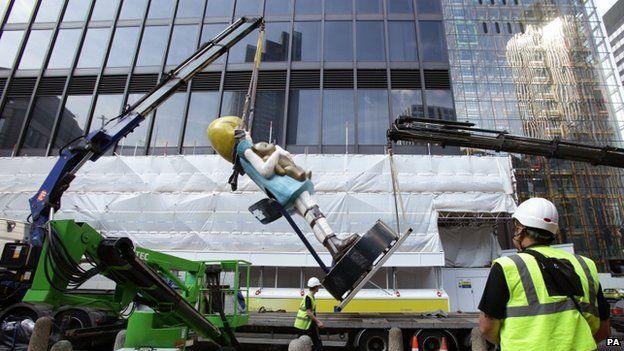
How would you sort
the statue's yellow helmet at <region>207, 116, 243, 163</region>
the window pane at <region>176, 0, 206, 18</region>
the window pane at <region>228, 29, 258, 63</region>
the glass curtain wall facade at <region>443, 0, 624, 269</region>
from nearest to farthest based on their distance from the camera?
the statue's yellow helmet at <region>207, 116, 243, 163</region>
the window pane at <region>228, 29, 258, 63</region>
the window pane at <region>176, 0, 206, 18</region>
the glass curtain wall facade at <region>443, 0, 624, 269</region>

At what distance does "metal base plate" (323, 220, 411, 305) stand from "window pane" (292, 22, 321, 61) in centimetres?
1406

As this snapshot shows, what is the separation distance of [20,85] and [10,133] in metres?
2.58

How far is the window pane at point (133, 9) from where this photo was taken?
18.9m

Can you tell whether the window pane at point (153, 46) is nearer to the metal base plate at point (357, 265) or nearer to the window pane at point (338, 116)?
the window pane at point (338, 116)

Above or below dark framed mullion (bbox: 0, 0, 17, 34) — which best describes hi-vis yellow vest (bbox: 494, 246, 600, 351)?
below

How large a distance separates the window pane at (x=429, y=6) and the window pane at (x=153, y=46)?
12.8 meters

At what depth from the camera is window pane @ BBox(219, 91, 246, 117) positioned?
1667 cm

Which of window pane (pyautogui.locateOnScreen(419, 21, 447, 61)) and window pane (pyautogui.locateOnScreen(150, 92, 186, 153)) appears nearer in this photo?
window pane (pyautogui.locateOnScreen(150, 92, 186, 153))

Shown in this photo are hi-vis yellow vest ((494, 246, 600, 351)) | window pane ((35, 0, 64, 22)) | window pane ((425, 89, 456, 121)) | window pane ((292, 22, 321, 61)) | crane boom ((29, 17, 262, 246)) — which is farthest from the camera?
Result: window pane ((35, 0, 64, 22))

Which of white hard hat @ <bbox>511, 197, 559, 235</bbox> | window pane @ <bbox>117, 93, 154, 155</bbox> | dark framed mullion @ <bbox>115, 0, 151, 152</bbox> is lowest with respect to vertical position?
white hard hat @ <bbox>511, 197, 559, 235</bbox>

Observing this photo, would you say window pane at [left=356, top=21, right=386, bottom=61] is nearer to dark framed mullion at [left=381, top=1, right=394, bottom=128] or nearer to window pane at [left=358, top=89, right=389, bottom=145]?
dark framed mullion at [left=381, top=1, right=394, bottom=128]

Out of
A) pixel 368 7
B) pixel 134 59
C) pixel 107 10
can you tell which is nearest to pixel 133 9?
pixel 107 10

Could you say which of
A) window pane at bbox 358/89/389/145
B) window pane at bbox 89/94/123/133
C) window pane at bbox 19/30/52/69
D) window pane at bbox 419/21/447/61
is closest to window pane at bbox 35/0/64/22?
window pane at bbox 19/30/52/69

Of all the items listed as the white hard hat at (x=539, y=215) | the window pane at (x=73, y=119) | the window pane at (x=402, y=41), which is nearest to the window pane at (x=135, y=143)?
the window pane at (x=73, y=119)
